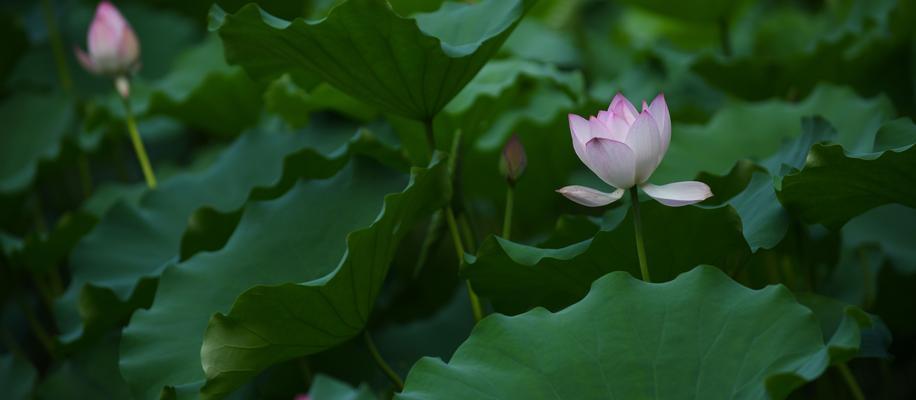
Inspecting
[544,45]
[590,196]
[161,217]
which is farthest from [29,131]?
[590,196]

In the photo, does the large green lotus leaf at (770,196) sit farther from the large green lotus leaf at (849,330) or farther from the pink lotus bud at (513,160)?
the pink lotus bud at (513,160)

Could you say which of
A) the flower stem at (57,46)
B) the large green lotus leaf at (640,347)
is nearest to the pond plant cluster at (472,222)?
the large green lotus leaf at (640,347)

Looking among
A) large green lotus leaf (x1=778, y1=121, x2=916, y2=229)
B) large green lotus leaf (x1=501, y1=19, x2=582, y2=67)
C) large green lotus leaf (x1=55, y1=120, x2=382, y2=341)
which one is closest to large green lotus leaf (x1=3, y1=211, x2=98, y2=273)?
large green lotus leaf (x1=55, y1=120, x2=382, y2=341)

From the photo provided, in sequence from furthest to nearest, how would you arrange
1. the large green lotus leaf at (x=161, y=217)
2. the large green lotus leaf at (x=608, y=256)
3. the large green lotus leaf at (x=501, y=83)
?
the large green lotus leaf at (x=501, y=83) < the large green lotus leaf at (x=161, y=217) < the large green lotus leaf at (x=608, y=256)

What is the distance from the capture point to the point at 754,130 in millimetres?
1617

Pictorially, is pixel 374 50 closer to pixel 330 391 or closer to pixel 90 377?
pixel 330 391

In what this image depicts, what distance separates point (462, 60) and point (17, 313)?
4.78ft

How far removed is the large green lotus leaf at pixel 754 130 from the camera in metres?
1.52

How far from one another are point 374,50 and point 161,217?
1.92 ft

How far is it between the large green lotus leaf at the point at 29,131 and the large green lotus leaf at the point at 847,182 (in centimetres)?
145

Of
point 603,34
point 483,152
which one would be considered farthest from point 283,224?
point 603,34

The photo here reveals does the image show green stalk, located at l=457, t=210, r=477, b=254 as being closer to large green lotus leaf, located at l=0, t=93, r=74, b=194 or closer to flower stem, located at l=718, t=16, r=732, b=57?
flower stem, located at l=718, t=16, r=732, b=57

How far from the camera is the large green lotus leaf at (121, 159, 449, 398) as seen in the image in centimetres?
107

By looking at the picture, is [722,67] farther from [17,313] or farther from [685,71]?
[17,313]
